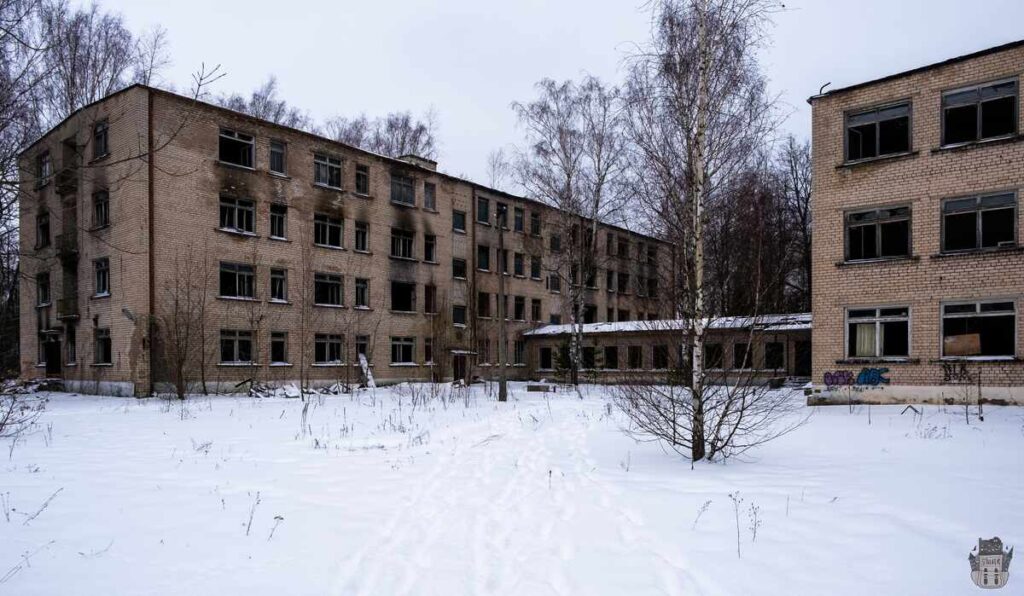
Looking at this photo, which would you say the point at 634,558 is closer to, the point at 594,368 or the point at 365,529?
the point at 365,529

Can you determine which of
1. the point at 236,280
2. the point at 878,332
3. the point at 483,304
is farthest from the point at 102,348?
the point at 878,332

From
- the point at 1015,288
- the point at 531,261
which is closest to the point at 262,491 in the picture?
the point at 1015,288

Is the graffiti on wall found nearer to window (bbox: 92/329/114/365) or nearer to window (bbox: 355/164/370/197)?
window (bbox: 355/164/370/197)

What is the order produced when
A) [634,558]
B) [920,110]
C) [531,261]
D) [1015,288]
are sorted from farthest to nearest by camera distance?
1. [531,261]
2. [920,110]
3. [1015,288]
4. [634,558]

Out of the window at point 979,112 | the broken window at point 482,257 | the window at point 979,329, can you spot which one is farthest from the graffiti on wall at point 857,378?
the broken window at point 482,257

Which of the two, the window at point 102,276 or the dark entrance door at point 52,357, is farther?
the dark entrance door at point 52,357

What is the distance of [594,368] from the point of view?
36656 mm

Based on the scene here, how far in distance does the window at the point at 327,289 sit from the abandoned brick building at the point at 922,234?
20.5 metres

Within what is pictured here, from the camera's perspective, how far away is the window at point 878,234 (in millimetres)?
18266

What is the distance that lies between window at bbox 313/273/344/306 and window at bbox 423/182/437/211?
7270 millimetres

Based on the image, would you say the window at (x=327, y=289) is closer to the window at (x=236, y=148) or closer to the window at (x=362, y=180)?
the window at (x=362, y=180)

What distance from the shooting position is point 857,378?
61.0 ft

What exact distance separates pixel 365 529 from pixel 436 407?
12934 mm

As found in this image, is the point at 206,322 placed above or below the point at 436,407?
above
